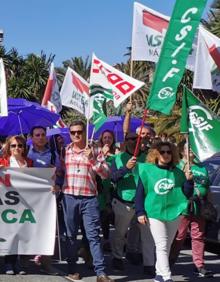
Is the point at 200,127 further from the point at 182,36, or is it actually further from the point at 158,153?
the point at 182,36

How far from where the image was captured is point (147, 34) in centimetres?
995

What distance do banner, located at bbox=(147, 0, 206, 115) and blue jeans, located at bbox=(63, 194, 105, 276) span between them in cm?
127

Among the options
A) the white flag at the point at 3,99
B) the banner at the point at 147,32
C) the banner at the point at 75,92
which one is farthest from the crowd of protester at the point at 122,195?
the banner at the point at 75,92

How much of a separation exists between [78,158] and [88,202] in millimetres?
491

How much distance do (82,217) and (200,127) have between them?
1647 millimetres

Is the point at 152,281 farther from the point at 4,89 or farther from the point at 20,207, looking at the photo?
the point at 4,89

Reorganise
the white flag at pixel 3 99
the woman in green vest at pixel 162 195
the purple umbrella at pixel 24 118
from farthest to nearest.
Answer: the purple umbrella at pixel 24 118
the white flag at pixel 3 99
the woman in green vest at pixel 162 195

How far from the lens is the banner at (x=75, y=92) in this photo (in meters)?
11.6

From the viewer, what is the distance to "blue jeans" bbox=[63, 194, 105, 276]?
698 centimetres

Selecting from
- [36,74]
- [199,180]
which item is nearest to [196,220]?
[199,180]

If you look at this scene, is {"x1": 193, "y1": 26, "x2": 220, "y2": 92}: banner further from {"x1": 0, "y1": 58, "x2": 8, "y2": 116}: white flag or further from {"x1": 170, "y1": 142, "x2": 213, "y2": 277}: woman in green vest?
{"x1": 0, "y1": 58, "x2": 8, "y2": 116}: white flag

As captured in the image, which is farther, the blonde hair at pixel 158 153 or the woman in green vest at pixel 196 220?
the woman in green vest at pixel 196 220

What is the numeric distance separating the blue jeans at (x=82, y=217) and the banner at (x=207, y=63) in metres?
2.51

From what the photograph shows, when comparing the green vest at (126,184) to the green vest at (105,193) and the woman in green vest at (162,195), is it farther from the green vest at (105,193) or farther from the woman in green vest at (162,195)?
the woman in green vest at (162,195)
